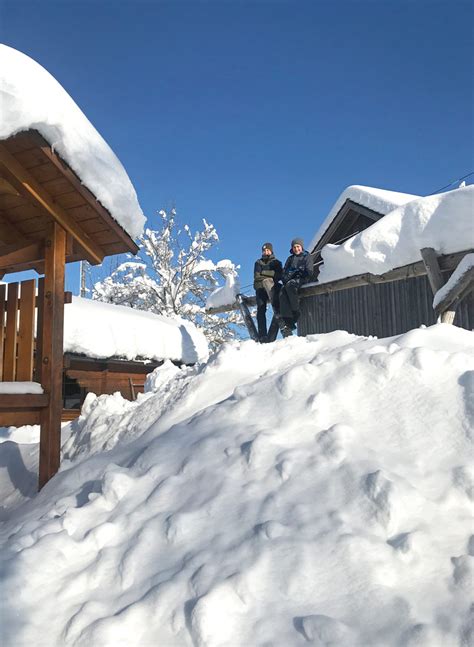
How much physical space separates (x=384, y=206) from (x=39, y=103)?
308 inches

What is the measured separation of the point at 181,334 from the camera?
13.9 m

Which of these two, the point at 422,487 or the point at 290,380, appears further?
the point at 290,380

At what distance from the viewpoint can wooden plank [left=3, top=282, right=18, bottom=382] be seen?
4.75 meters

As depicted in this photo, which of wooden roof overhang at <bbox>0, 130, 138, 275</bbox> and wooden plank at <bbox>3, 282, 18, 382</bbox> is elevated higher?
wooden roof overhang at <bbox>0, 130, 138, 275</bbox>

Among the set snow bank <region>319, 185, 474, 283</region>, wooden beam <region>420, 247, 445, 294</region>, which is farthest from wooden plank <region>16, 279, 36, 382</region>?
wooden beam <region>420, 247, 445, 294</region>

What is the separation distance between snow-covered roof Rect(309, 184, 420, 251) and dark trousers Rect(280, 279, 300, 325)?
8.68 feet

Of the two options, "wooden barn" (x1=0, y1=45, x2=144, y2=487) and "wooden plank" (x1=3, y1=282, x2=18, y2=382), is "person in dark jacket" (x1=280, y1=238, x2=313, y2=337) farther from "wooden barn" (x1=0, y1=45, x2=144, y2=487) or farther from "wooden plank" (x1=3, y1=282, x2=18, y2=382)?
"wooden plank" (x1=3, y1=282, x2=18, y2=382)

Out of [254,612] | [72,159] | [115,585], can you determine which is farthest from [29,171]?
[254,612]

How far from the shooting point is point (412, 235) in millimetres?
6516

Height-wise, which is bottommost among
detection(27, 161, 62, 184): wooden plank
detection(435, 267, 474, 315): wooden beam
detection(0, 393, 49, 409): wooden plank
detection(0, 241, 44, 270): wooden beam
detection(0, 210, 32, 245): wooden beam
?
detection(0, 393, 49, 409): wooden plank

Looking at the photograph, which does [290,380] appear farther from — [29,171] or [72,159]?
[29,171]

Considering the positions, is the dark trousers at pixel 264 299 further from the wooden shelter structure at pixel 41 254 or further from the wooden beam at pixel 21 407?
the wooden beam at pixel 21 407

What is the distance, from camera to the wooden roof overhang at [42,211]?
13.5 ft

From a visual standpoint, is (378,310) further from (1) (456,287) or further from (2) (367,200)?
(2) (367,200)
